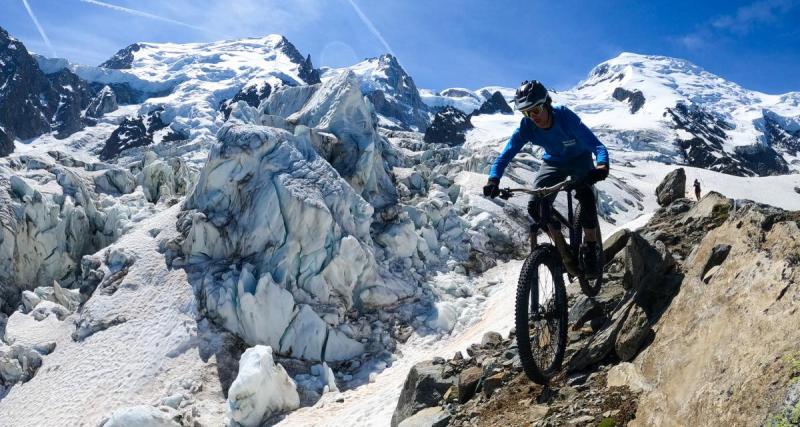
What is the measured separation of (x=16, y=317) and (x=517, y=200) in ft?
88.1

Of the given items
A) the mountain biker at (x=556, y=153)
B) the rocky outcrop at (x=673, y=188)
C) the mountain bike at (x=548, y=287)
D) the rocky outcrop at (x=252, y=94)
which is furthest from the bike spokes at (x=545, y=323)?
the rocky outcrop at (x=252, y=94)

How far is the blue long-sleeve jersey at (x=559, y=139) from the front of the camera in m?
6.60

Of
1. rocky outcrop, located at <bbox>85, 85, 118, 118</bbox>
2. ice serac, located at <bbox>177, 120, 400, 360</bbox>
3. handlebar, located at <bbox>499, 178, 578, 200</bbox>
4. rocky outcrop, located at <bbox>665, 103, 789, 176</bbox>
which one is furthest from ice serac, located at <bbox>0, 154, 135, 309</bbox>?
rocky outcrop, located at <bbox>85, 85, 118, 118</bbox>

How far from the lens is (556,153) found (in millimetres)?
6945

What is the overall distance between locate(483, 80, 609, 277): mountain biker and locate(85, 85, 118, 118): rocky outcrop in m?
195

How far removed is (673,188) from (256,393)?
14.3 meters

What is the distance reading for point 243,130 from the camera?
2095 cm

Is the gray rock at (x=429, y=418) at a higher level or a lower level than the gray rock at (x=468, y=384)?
lower

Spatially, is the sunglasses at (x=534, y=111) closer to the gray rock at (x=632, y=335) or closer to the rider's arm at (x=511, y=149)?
the rider's arm at (x=511, y=149)

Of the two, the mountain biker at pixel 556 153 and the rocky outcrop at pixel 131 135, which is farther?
the rocky outcrop at pixel 131 135

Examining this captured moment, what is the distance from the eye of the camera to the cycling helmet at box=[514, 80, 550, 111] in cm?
633

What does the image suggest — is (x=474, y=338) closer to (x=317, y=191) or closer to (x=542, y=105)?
(x=317, y=191)

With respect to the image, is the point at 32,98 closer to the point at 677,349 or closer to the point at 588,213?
the point at 588,213

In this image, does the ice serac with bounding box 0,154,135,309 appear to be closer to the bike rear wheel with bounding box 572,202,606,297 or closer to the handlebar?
the handlebar
